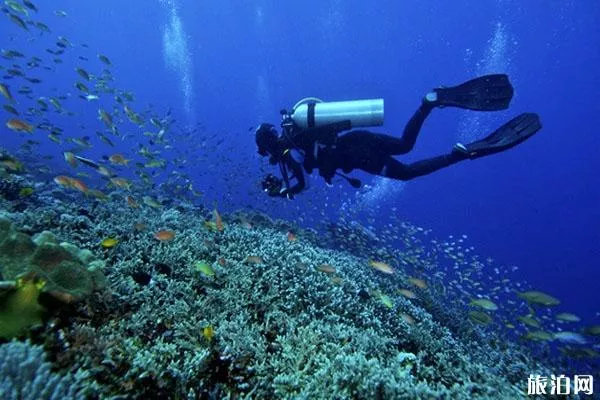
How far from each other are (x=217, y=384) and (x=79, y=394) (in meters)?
1.19

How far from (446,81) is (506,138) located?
9078 centimetres

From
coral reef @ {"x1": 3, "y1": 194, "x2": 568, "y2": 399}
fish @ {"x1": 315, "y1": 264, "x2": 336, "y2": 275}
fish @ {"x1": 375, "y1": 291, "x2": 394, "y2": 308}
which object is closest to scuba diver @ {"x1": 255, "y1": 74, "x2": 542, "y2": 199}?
fish @ {"x1": 315, "y1": 264, "x2": 336, "y2": 275}

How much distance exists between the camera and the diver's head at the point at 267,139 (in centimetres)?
752

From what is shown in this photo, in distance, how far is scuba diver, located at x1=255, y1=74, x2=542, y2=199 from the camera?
760 centimetres

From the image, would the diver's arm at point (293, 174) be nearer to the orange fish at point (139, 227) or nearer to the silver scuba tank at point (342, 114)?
the silver scuba tank at point (342, 114)

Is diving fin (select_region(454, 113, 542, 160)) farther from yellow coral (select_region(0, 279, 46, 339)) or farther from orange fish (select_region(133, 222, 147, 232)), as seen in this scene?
yellow coral (select_region(0, 279, 46, 339))

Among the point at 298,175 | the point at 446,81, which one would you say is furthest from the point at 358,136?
the point at 446,81

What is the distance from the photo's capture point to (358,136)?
8445 mm

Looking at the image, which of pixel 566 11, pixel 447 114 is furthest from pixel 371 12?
pixel 566 11

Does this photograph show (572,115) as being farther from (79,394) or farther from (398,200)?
(79,394)

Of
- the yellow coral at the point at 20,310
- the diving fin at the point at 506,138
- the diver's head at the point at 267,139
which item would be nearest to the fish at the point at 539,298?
the diving fin at the point at 506,138

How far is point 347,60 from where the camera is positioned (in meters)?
94.6

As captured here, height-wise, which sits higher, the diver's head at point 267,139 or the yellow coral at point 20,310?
the diver's head at point 267,139

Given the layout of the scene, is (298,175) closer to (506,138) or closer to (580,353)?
(506,138)
